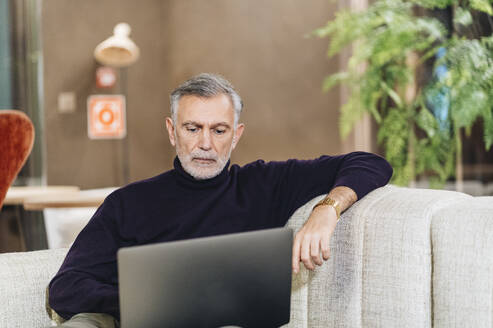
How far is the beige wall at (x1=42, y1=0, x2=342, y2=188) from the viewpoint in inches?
163

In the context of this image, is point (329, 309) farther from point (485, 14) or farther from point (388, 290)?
point (485, 14)

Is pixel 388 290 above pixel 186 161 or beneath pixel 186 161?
beneath

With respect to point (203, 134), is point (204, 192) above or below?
below

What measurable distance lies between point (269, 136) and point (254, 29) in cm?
88

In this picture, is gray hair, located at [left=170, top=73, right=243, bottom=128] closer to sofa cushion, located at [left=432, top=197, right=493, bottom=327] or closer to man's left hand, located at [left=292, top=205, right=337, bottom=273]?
man's left hand, located at [left=292, top=205, right=337, bottom=273]

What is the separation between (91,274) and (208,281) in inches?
18.7

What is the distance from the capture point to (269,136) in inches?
172

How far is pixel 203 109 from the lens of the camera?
4.98 feet

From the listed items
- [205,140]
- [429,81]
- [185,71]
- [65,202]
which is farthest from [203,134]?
[185,71]

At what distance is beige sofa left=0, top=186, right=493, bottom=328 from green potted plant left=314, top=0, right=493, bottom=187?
1.25 m

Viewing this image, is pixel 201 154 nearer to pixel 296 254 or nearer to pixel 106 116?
pixel 296 254

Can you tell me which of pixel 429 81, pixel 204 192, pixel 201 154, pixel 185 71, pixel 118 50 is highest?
pixel 118 50

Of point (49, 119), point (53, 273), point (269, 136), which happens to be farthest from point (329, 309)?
point (49, 119)

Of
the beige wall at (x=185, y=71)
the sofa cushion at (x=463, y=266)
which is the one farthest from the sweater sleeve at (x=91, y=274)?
the beige wall at (x=185, y=71)
